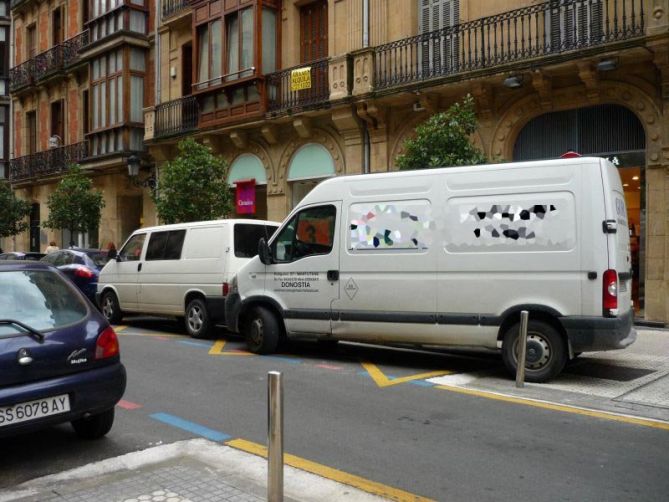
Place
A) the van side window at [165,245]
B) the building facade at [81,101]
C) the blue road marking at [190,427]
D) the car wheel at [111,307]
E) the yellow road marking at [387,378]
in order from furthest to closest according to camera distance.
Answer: the building facade at [81,101] → the car wheel at [111,307] → the van side window at [165,245] → the yellow road marking at [387,378] → the blue road marking at [190,427]

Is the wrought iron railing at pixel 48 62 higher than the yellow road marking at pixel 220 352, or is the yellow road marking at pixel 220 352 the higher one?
the wrought iron railing at pixel 48 62

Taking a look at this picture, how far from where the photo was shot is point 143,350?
9.74 metres

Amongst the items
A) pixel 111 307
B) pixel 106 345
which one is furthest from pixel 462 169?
pixel 111 307

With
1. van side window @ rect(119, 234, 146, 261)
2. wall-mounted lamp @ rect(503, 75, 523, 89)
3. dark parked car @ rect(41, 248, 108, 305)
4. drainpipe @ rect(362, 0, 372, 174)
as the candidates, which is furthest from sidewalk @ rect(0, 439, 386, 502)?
drainpipe @ rect(362, 0, 372, 174)

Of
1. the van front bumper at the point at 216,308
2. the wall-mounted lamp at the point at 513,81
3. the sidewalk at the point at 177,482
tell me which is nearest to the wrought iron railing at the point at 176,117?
the wall-mounted lamp at the point at 513,81

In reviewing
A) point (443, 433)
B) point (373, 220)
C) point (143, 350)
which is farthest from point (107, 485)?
point (143, 350)

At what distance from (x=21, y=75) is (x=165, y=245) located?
999 inches

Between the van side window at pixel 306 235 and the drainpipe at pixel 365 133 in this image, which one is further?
the drainpipe at pixel 365 133

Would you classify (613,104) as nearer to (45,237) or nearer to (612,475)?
(612,475)

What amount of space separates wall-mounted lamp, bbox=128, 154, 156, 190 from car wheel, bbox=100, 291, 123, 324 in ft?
26.4

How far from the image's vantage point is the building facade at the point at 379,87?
12328 mm

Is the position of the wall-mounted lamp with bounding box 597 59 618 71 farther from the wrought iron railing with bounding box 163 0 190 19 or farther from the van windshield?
the wrought iron railing with bounding box 163 0 190 19

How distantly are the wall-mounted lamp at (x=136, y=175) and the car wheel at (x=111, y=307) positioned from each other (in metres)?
8.05

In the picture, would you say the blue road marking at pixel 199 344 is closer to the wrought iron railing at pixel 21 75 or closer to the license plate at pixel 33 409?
the license plate at pixel 33 409
